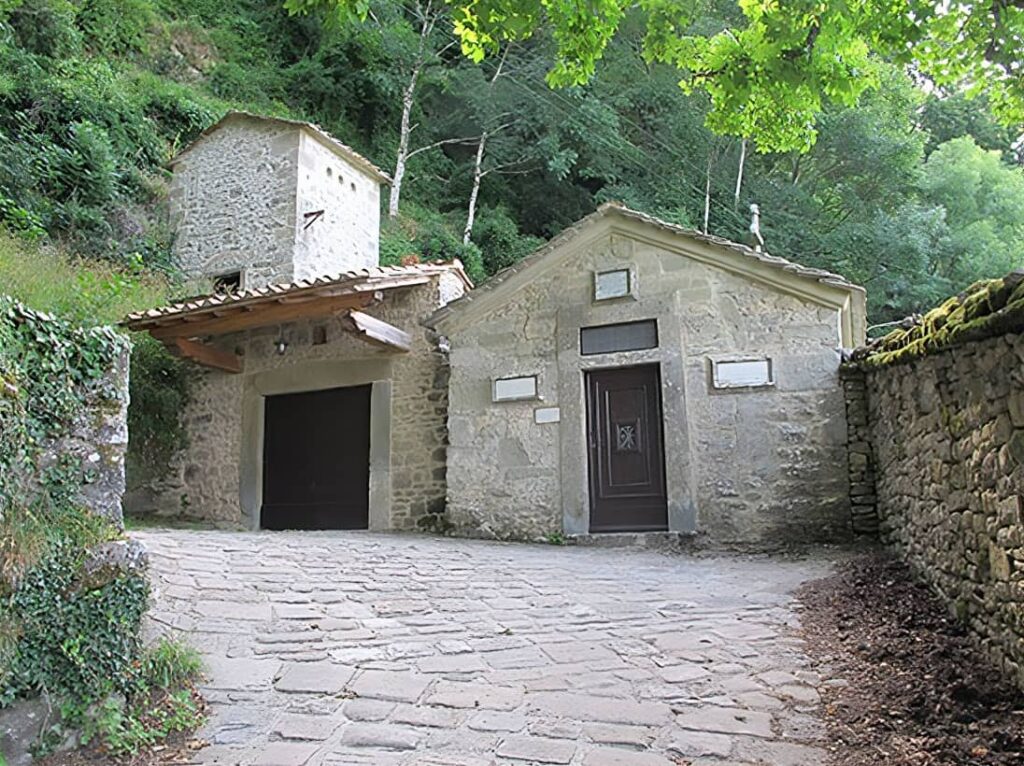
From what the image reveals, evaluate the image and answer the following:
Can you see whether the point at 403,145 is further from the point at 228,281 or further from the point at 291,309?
the point at 291,309

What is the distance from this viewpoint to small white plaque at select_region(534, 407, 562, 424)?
8727 mm

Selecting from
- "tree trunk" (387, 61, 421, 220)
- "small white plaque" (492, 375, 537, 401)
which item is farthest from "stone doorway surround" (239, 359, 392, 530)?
"tree trunk" (387, 61, 421, 220)

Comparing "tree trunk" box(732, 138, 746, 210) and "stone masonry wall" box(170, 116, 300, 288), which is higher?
"tree trunk" box(732, 138, 746, 210)

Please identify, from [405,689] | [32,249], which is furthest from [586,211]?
[405,689]

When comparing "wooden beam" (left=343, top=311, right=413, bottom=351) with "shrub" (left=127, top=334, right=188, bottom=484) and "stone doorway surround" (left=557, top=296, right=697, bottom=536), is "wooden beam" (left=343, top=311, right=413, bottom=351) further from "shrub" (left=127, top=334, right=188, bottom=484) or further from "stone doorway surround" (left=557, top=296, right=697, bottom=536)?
"shrub" (left=127, top=334, right=188, bottom=484)

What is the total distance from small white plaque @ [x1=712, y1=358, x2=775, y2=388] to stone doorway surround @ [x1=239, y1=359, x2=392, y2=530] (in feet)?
13.6

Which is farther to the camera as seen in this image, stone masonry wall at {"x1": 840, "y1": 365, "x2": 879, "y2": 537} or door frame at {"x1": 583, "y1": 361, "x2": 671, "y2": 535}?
door frame at {"x1": 583, "y1": 361, "x2": 671, "y2": 535}

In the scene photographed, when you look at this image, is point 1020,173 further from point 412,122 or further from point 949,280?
point 412,122

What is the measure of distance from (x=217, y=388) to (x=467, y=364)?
398cm

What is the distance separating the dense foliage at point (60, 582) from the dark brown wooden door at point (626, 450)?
5.67 m

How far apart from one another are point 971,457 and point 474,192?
17.2m

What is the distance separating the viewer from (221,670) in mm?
3705

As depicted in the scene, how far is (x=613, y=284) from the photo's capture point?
8.83 metres

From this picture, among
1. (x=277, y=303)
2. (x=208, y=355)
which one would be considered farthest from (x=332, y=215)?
(x=277, y=303)
